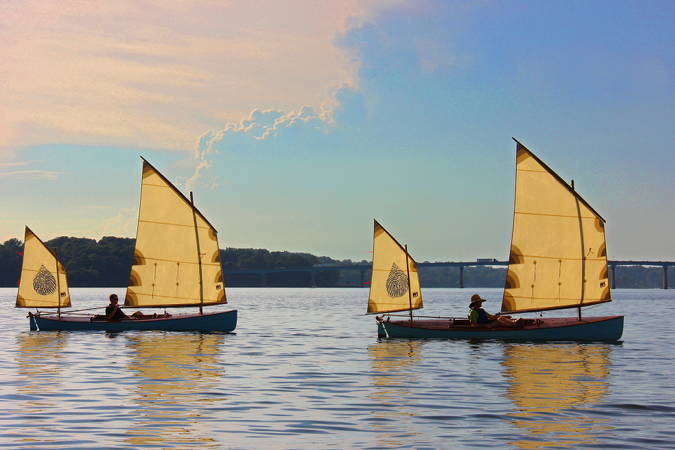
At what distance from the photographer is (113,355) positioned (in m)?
44.4

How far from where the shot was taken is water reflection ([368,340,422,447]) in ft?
73.0

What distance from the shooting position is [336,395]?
29.3 m

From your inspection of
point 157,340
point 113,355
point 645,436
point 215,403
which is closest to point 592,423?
point 645,436

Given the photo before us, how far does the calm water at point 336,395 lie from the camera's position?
21531 millimetres

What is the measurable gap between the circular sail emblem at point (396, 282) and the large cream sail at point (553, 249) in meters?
6.32

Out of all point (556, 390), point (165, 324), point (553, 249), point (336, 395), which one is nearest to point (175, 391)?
point (336, 395)

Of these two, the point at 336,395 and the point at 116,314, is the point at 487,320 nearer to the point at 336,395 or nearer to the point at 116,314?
the point at 116,314

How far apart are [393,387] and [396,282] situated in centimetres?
2400

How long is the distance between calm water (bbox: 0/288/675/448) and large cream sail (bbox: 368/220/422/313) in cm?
423

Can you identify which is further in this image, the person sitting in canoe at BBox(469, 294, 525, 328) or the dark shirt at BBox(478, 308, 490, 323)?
the dark shirt at BBox(478, 308, 490, 323)

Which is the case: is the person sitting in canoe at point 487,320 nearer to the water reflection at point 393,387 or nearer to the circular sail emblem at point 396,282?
the water reflection at point 393,387

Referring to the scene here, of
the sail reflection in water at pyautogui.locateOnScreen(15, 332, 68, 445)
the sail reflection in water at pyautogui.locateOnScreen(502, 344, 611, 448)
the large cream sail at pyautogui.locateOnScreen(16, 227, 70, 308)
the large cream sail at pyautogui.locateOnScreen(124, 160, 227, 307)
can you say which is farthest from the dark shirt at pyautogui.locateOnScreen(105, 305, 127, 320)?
the sail reflection in water at pyautogui.locateOnScreen(502, 344, 611, 448)

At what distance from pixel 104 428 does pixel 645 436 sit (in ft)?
39.6

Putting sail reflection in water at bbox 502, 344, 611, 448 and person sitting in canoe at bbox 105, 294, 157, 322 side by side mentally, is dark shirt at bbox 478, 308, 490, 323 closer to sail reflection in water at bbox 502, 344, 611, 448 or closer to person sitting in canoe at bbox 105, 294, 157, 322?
sail reflection in water at bbox 502, 344, 611, 448
